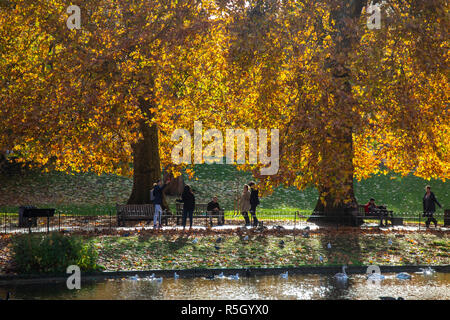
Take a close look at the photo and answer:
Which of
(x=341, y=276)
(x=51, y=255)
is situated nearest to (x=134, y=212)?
(x=51, y=255)

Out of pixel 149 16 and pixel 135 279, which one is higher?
pixel 149 16

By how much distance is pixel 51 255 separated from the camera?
1581 centimetres

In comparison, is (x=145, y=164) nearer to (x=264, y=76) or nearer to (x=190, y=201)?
(x=190, y=201)

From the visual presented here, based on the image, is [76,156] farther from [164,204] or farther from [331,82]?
[331,82]

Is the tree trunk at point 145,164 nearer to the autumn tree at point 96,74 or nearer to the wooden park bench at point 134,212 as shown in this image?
the autumn tree at point 96,74

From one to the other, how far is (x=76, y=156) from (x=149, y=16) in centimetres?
694

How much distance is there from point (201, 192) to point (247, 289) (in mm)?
31895

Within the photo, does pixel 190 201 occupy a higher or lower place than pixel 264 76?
lower

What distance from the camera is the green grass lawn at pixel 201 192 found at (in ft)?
137

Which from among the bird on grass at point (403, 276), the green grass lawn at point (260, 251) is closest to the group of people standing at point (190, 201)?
the green grass lawn at point (260, 251)

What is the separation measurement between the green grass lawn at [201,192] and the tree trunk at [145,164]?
928 centimetres

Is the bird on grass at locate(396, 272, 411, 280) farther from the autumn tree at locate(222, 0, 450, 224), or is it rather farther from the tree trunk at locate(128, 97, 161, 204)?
the tree trunk at locate(128, 97, 161, 204)
